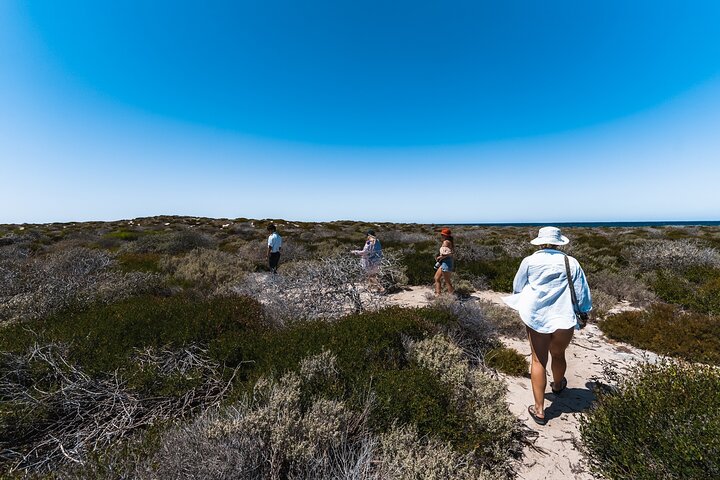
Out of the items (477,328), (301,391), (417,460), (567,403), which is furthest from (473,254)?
(417,460)

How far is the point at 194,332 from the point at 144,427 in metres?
1.43

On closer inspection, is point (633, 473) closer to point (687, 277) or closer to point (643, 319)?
point (643, 319)

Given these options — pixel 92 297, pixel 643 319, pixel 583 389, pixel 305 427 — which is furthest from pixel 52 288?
pixel 643 319

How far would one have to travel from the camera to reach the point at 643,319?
615 centimetres

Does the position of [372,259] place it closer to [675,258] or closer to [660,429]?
[660,429]

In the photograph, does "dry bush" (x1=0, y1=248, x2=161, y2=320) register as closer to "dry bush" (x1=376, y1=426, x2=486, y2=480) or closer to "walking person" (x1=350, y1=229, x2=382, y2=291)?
"walking person" (x1=350, y1=229, x2=382, y2=291)

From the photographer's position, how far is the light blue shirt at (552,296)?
3.22 m

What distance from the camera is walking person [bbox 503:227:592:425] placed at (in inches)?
127

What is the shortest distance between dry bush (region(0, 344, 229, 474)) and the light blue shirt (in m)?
3.71

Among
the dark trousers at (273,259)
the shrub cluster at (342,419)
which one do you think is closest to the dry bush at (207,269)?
the dark trousers at (273,259)

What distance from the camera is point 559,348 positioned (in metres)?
3.48

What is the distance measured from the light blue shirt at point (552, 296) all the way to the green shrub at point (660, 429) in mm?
826

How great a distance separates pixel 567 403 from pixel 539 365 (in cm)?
106

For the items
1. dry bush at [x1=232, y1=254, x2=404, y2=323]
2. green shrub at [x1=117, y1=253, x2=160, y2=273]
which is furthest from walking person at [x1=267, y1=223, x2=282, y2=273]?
green shrub at [x1=117, y1=253, x2=160, y2=273]
